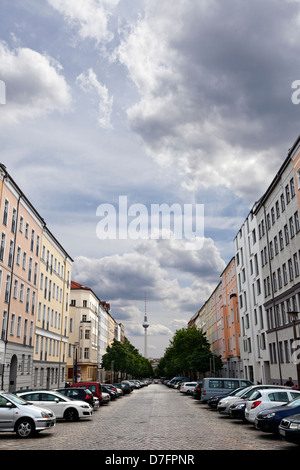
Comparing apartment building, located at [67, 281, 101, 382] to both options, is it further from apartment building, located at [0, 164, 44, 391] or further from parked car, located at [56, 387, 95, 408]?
parked car, located at [56, 387, 95, 408]

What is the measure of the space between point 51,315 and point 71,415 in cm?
3532

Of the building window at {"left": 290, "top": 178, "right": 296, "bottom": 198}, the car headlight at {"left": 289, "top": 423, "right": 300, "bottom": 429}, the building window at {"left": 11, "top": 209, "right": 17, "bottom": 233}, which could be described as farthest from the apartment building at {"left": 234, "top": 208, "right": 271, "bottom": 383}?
the car headlight at {"left": 289, "top": 423, "right": 300, "bottom": 429}

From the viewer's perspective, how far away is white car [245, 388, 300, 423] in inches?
695

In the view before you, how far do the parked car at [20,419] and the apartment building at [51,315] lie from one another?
32407 mm

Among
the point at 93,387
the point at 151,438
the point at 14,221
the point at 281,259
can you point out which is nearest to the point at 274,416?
the point at 151,438

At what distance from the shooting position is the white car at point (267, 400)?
17.7 metres

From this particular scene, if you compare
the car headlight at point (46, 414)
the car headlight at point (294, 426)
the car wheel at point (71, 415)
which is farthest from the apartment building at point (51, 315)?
the car headlight at point (294, 426)

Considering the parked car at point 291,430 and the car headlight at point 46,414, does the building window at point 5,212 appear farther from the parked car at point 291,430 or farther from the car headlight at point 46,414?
the parked car at point 291,430

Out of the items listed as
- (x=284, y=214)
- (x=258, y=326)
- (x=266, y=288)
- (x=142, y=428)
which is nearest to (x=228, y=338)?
(x=258, y=326)

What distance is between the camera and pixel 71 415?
21.7 meters

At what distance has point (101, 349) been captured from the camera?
103m

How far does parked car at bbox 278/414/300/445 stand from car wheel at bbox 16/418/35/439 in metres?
8.48

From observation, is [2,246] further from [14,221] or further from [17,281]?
[17,281]
